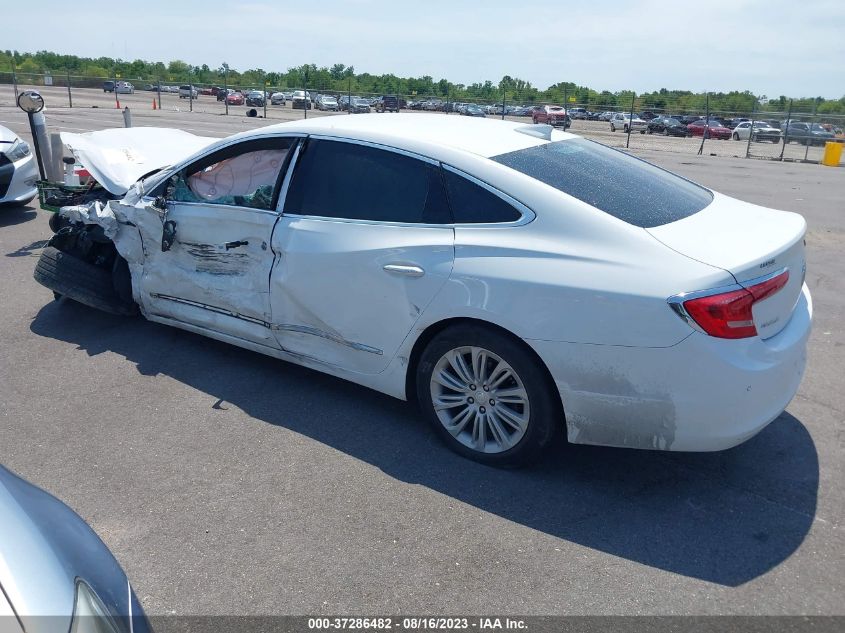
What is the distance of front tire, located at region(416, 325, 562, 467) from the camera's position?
3621mm

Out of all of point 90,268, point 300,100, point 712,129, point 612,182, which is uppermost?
point 612,182

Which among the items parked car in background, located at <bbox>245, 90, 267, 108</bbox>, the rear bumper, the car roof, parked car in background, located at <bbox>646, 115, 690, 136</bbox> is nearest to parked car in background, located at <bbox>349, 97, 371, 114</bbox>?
parked car in background, located at <bbox>245, 90, 267, 108</bbox>

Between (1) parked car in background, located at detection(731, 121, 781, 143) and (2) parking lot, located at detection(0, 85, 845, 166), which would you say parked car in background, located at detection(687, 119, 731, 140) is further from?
(1) parked car in background, located at detection(731, 121, 781, 143)

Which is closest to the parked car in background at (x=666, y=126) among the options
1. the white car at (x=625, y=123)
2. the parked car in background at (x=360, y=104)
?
the white car at (x=625, y=123)

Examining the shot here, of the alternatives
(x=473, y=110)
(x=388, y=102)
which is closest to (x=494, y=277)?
(x=388, y=102)

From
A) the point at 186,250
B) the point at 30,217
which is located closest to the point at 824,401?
the point at 186,250

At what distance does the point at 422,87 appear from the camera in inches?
2564

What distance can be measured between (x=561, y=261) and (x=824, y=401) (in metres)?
2.30

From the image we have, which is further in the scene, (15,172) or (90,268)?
(15,172)

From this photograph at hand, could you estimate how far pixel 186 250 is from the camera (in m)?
5.04

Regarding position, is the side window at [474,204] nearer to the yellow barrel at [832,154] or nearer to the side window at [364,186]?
the side window at [364,186]

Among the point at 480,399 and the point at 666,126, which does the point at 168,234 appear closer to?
the point at 480,399

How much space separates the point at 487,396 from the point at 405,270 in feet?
2.52

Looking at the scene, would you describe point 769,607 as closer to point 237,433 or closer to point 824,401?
point 824,401
